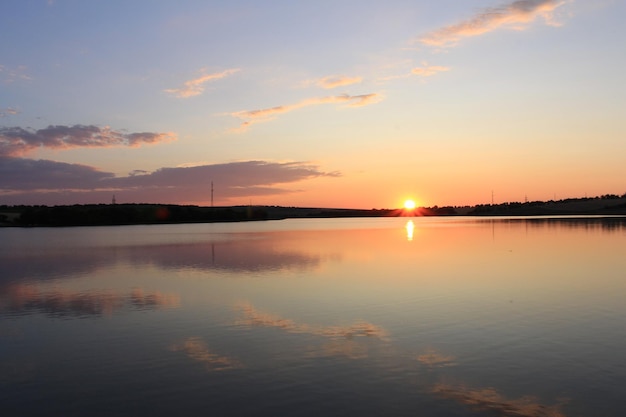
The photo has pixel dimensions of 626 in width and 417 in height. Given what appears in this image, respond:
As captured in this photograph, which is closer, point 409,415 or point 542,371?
point 409,415

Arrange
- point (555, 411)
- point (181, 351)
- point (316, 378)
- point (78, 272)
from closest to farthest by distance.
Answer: point (555, 411)
point (316, 378)
point (181, 351)
point (78, 272)

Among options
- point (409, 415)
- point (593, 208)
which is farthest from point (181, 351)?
point (593, 208)

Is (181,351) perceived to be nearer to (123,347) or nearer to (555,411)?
(123,347)

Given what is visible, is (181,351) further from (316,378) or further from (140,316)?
(140,316)

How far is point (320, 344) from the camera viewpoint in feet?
45.8

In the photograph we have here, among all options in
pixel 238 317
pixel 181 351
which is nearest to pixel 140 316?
pixel 238 317

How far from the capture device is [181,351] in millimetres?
13492

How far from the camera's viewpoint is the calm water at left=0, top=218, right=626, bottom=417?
9.89m

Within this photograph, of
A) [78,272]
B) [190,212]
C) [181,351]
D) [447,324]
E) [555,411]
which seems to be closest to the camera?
[555,411]

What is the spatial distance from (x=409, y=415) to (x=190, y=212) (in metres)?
172

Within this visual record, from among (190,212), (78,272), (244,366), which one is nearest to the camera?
(244,366)

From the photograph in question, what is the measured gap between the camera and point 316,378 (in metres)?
11.1

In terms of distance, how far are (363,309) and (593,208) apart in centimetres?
19376

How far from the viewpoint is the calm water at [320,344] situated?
9891mm
